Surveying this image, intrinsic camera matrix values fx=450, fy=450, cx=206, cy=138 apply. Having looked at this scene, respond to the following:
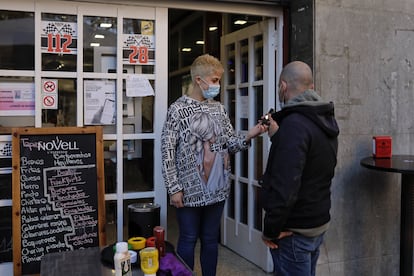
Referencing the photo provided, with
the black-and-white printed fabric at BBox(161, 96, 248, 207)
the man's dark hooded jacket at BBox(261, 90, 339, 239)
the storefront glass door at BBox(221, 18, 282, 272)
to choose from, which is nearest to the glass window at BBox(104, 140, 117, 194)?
the black-and-white printed fabric at BBox(161, 96, 248, 207)

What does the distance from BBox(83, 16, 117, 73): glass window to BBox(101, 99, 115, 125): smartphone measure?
22cm

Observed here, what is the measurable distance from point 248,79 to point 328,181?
1879mm

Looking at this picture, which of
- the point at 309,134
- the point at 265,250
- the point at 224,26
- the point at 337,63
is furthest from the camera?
the point at 224,26

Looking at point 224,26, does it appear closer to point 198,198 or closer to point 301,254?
point 198,198

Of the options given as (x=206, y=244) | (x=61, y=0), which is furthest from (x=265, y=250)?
(x=61, y=0)

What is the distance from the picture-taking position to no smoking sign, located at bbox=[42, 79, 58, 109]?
2.97 metres

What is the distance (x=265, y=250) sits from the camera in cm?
369

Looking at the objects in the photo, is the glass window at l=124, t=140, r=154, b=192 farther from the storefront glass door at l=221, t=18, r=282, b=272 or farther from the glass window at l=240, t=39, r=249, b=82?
the glass window at l=240, t=39, r=249, b=82

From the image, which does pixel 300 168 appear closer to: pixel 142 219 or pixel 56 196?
pixel 142 219

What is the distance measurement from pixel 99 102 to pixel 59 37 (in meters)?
Answer: 0.50

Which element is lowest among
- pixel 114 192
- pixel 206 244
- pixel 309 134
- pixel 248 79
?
pixel 206 244

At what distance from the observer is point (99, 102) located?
3.10m

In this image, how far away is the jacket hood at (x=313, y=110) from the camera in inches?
83.1

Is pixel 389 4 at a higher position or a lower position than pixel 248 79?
higher
